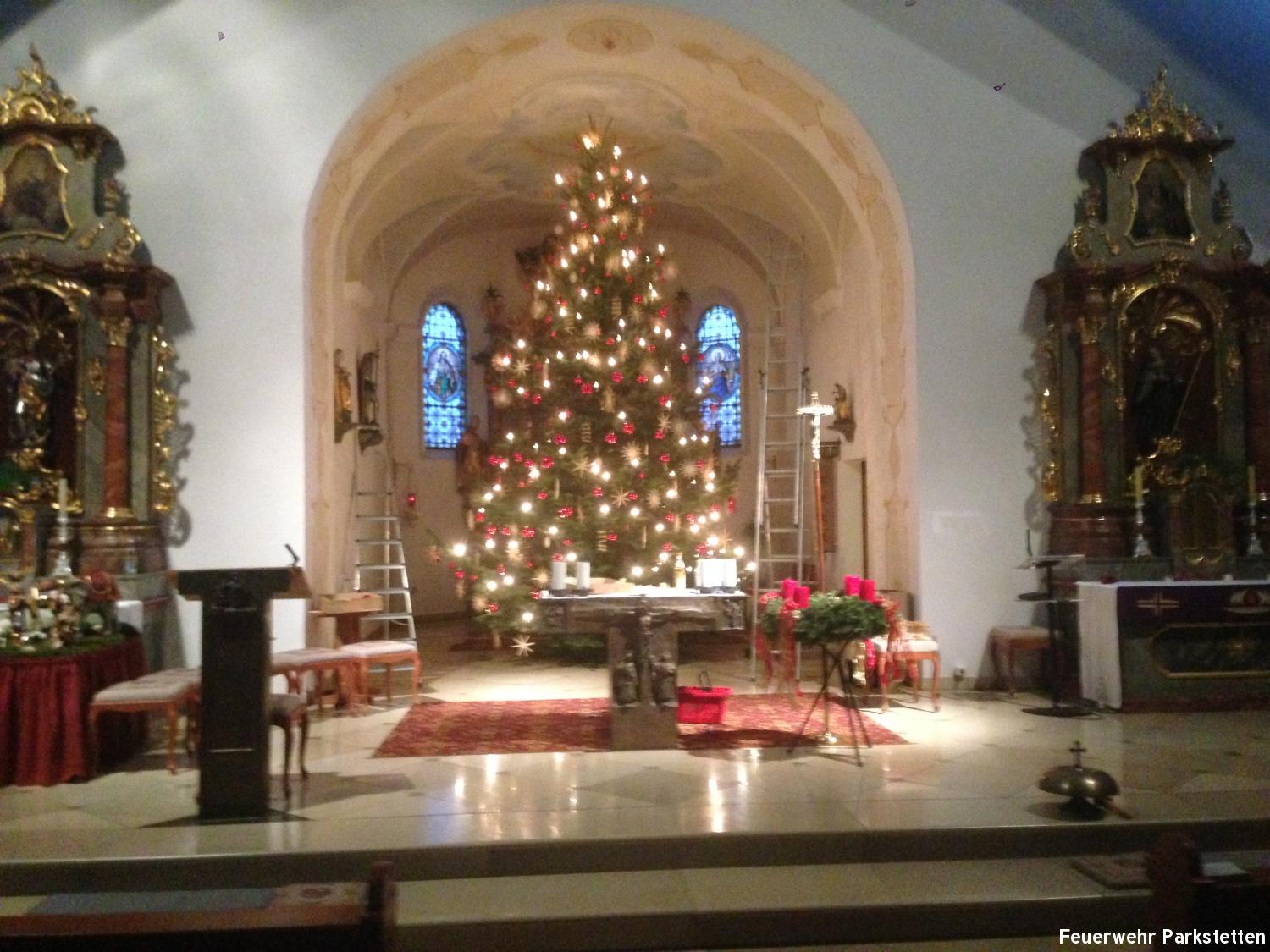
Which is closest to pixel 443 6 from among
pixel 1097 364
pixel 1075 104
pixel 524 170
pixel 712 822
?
pixel 524 170

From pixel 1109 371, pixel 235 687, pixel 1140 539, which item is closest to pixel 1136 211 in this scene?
pixel 1109 371

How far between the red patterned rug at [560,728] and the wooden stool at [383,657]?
352 mm

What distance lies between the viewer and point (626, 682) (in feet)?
22.3

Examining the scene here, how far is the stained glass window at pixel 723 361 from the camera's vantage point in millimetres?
15781

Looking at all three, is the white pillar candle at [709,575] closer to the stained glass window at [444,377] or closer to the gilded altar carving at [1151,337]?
the gilded altar carving at [1151,337]

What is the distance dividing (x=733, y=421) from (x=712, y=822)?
36.4 feet

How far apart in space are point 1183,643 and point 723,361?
8959 millimetres

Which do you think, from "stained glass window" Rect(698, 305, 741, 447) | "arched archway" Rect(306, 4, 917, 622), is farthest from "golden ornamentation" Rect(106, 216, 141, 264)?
"stained glass window" Rect(698, 305, 741, 447)

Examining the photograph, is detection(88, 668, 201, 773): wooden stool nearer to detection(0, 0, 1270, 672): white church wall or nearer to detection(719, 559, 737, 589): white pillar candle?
detection(0, 0, 1270, 672): white church wall

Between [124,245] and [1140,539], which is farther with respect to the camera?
[1140,539]

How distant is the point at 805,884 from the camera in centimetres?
458

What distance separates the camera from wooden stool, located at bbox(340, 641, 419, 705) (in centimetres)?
832

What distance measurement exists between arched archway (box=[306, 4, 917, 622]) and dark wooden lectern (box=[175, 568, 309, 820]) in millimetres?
3491

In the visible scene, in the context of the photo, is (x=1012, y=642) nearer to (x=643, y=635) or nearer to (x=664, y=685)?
(x=664, y=685)
